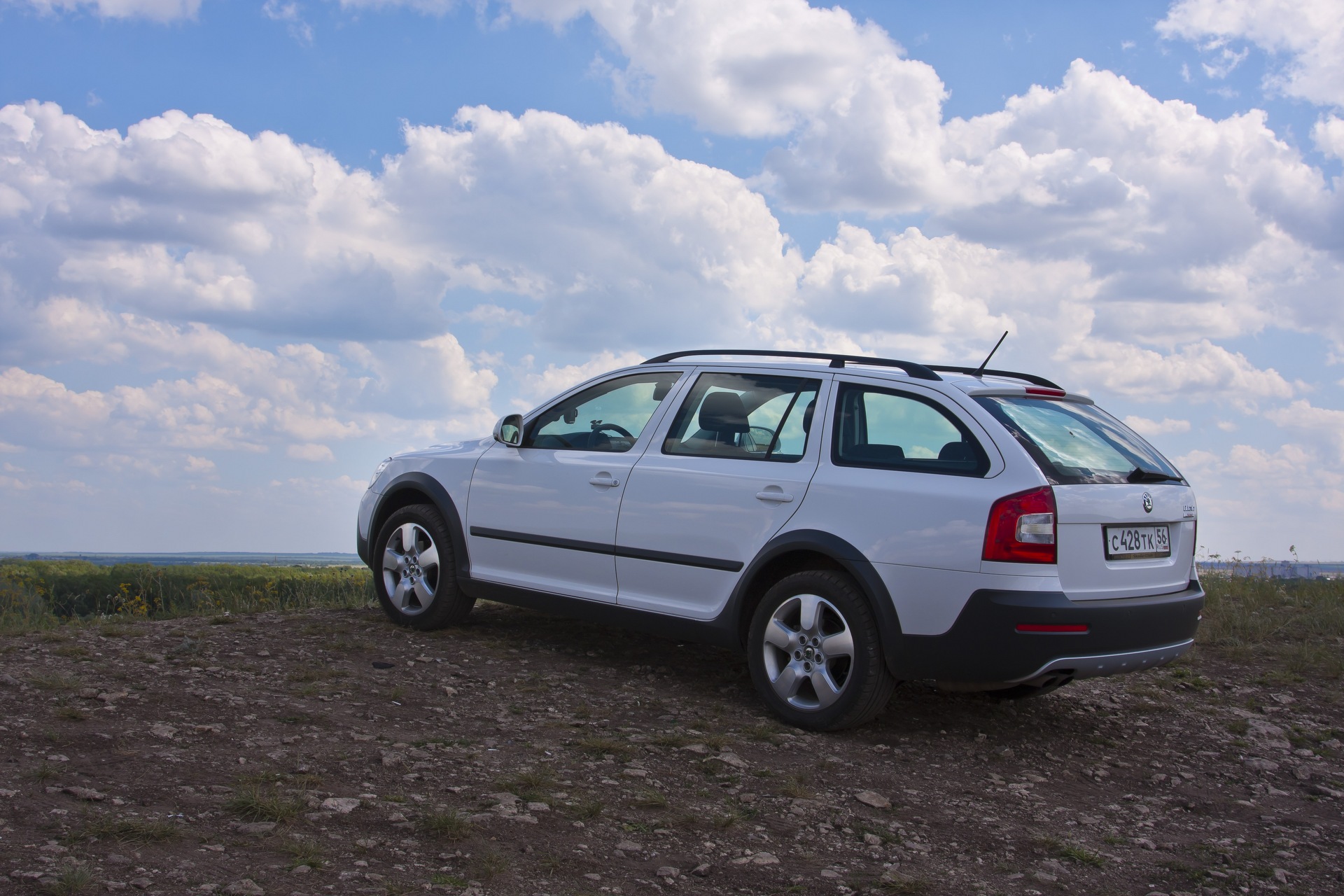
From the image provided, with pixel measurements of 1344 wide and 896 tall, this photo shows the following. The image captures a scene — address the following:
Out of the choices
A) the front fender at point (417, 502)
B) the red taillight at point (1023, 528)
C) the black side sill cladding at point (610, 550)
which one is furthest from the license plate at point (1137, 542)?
the front fender at point (417, 502)

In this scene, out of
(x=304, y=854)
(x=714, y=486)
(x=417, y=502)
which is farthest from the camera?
(x=417, y=502)

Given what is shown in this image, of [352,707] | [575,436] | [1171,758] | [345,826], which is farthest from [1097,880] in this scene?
[575,436]

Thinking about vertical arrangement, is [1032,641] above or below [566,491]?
below

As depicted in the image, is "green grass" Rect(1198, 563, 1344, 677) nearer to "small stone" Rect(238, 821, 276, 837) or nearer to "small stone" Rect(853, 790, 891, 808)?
"small stone" Rect(853, 790, 891, 808)

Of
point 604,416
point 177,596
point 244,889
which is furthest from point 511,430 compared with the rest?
point 177,596

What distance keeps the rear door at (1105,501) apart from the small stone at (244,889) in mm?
3320

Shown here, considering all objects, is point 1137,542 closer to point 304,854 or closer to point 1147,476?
point 1147,476

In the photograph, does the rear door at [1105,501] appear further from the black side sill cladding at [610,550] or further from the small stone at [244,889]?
the small stone at [244,889]

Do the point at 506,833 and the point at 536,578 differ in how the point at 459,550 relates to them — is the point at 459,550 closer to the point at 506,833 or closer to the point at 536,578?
the point at 536,578

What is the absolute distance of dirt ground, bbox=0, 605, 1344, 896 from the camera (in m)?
3.46

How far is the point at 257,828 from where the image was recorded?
11.7ft

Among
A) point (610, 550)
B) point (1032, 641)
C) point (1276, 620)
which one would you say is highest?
point (610, 550)

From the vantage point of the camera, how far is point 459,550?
6.84m

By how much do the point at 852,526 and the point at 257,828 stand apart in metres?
2.78
